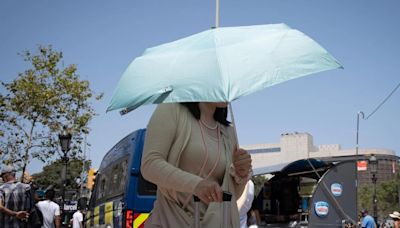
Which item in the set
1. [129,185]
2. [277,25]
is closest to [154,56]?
[277,25]

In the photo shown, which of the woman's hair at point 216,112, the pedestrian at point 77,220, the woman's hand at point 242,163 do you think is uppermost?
the woman's hair at point 216,112

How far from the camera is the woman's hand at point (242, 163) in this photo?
276cm

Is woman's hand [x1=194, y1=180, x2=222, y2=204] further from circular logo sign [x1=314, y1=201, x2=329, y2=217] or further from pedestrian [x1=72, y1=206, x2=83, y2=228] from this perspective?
pedestrian [x1=72, y1=206, x2=83, y2=228]

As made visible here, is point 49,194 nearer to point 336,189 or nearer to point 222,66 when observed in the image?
point 336,189

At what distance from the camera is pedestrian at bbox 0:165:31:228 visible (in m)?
7.43

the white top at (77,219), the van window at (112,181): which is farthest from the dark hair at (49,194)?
the white top at (77,219)

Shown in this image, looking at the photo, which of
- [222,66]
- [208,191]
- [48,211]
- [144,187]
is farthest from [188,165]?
[48,211]

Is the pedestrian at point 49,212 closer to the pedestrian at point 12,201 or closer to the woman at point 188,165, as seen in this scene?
the pedestrian at point 12,201

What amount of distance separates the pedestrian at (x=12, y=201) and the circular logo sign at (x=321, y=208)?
5906 mm

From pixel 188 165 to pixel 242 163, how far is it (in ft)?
1.00

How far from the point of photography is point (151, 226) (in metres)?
2.69

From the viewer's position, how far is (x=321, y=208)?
34.8 ft

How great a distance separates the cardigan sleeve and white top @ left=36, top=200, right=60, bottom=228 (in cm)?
840

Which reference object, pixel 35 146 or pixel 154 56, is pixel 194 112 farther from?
pixel 35 146
